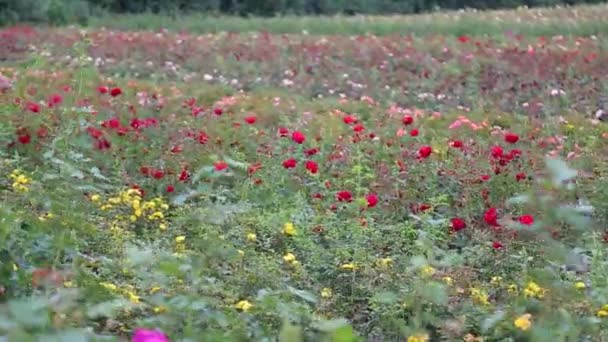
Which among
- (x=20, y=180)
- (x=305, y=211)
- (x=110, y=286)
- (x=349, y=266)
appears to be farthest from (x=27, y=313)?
(x=305, y=211)

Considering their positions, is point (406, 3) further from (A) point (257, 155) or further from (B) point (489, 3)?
(A) point (257, 155)

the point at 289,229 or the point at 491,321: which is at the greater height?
the point at 491,321

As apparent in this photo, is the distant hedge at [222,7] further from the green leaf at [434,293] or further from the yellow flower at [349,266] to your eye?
the green leaf at [434,293]

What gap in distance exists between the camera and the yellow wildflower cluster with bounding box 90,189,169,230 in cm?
402

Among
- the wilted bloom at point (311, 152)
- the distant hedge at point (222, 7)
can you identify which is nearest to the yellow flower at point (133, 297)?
the wilted bloom at point (311, 152)

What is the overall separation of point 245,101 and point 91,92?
→ 3.87 ft

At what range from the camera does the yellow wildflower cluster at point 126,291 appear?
2.62 metres

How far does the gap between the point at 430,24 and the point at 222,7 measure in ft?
26.6

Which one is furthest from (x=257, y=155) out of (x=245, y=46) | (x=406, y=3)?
(x=406, y=3)

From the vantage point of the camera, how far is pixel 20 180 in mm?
3932

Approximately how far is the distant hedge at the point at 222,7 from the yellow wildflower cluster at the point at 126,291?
15.2 metres

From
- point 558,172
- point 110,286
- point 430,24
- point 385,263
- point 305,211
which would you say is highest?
point 558,172

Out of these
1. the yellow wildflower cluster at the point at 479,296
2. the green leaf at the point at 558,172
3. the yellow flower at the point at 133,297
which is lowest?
the yellow wildflower cluster at the point at 479,296

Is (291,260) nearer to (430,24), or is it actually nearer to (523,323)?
(523,323)
